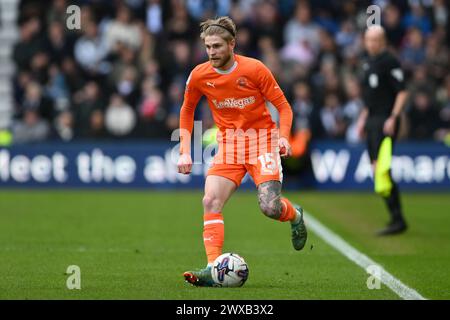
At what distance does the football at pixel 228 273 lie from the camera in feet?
28.4

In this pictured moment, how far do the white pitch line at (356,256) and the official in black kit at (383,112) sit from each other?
2.49 ft

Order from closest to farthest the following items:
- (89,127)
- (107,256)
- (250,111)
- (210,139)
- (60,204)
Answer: (250,111), (107,256), (60,204), (210,139), (89,127)

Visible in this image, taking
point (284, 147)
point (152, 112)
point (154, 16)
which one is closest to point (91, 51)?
point (154, 16)

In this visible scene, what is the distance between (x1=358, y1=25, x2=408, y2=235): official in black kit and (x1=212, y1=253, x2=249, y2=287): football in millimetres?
4831

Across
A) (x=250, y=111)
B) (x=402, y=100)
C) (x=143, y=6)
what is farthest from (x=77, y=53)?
(x=250, y=111)

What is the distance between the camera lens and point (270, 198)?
29.7ft

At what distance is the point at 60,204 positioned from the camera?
17109 mm

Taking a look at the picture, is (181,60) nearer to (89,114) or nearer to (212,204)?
(89,114)

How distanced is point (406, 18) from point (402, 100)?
10518mm

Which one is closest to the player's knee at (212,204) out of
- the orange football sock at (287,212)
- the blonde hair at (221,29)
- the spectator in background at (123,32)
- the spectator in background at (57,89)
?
the orange football sock at (287,212)

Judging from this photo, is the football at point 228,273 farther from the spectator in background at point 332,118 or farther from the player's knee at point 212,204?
the spectator in background at point 332,118

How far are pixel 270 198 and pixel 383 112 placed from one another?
481cm

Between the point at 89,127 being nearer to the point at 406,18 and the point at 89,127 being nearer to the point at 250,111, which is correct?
the point at 406,18

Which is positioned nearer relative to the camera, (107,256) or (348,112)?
(107,256)
